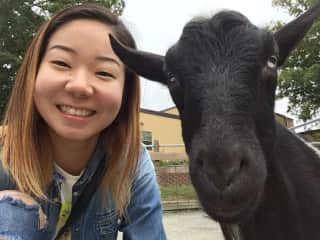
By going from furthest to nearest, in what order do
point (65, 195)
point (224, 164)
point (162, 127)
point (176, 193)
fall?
point (162, 127) < point (176, 193) < point (65, 195) < point (224, 164)

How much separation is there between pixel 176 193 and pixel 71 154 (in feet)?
40.9

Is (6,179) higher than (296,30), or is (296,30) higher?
(296,30)

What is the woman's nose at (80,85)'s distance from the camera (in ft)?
10.3

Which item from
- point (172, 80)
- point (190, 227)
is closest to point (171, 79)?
point (172, 80)

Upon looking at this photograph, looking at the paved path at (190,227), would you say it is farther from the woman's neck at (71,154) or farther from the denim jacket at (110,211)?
the woman's neck at (71,154)

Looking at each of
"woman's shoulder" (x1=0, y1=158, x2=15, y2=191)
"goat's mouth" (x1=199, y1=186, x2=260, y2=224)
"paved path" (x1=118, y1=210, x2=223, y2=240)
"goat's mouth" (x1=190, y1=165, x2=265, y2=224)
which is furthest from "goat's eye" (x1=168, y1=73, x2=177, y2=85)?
"paved path" (x1=118, y1=210, x2=223, y2=240)

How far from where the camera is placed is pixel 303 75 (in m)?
21.8

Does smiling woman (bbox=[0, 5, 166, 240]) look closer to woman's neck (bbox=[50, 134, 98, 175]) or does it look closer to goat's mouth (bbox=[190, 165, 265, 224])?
woman's neck (bbox=[50, 134, 98, 175])

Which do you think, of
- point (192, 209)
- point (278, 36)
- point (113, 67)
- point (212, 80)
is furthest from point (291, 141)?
point (192, 209)

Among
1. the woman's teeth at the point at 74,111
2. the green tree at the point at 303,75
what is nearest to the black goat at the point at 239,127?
the woman's teeth at the point at 74,111

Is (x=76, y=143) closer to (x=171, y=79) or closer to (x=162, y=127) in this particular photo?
(x=171, y=79)

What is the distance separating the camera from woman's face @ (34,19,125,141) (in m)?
3.20

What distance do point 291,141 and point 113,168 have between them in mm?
1363

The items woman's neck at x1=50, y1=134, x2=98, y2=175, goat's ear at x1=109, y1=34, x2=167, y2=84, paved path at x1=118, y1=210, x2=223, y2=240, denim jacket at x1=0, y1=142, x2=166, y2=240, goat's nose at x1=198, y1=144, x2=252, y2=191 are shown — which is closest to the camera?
goat's nose at x1=198, y1=144, x2=252, y2=191
